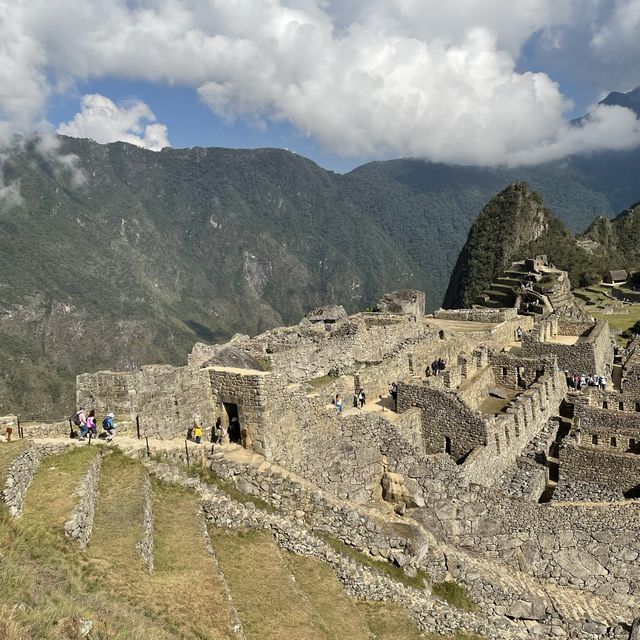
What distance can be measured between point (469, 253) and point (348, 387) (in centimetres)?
13295

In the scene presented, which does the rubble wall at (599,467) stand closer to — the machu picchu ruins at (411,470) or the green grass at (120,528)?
the machu picchu ruins at (411,470)

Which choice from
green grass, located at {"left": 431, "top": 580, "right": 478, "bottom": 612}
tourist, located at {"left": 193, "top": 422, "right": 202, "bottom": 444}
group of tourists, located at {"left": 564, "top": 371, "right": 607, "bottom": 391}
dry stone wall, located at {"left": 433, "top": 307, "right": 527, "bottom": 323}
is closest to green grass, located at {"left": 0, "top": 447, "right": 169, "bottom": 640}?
tourist, located at {"left": 193, "top": 422, "right": 202, "bottom": 444}

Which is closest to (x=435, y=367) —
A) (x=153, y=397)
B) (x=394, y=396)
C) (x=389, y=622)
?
(x=394, y=396)

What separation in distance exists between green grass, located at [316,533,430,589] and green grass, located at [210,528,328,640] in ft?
4.81

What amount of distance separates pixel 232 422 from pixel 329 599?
493cm

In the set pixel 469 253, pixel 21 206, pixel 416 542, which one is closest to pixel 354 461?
pixel 416 542

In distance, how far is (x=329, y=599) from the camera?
10633 millimetres

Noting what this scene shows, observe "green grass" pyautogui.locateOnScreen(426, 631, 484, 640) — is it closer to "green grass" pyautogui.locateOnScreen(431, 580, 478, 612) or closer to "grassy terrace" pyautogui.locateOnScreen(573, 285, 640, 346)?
"green grass" pyautogui.locateOnScreen(431, 580, 478, 612)

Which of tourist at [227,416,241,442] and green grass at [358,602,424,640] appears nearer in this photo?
green grass at [358,602,424,640]

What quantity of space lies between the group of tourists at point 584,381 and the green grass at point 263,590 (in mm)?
18128

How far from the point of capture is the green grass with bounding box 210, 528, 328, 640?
889 cm

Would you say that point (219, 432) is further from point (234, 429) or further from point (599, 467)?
point (599, 467)

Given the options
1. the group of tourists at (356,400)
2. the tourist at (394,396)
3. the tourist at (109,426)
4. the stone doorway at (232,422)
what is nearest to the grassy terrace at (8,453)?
the tourist at (109,426)

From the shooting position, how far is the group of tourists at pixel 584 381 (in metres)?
24.4
